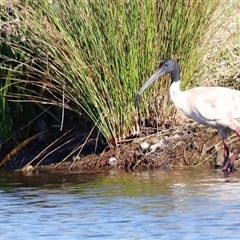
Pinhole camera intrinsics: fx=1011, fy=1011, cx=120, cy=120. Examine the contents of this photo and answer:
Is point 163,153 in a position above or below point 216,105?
below

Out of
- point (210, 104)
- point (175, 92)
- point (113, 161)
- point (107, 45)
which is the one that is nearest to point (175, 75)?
point (175, 92)

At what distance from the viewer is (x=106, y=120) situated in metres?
10.8

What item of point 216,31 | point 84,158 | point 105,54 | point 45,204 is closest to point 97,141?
point 84,158

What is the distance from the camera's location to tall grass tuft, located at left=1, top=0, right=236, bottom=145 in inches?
411

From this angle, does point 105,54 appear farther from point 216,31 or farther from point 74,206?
point 74,206

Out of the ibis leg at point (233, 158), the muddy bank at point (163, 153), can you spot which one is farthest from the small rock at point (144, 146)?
the ibis leg at point (233, 158)

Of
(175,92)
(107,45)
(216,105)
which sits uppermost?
(107,45)

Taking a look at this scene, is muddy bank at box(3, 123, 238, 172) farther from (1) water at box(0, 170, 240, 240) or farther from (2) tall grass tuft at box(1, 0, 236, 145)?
(1) water at box(0, 170, 240, 240)

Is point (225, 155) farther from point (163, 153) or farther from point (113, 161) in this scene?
point (113, 161)

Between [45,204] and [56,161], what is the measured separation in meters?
2.98

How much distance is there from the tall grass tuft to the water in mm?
841

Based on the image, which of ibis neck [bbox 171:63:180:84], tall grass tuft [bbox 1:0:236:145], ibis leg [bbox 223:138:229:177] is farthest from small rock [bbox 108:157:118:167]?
ibis leg [bbox 223:138:229:177]

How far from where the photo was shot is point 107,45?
1056cm

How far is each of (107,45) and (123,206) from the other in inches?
115
